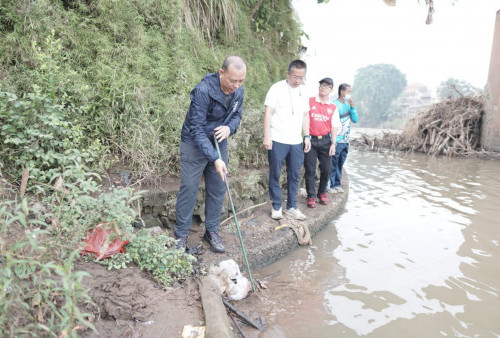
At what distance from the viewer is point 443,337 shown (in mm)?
2664

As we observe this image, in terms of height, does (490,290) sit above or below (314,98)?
below

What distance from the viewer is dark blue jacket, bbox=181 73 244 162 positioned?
120 inches

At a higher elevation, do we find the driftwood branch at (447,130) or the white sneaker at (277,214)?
the driftwood branch at (447,130)

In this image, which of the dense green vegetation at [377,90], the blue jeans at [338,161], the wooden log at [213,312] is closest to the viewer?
the wooden log at [213,312]

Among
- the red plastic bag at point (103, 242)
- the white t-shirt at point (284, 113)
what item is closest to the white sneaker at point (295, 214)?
the white t-shirt at point (284, 113)

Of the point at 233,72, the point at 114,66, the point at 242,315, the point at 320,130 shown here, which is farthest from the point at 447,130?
the point at 242,315

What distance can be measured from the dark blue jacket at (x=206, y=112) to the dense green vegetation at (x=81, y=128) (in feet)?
2.57

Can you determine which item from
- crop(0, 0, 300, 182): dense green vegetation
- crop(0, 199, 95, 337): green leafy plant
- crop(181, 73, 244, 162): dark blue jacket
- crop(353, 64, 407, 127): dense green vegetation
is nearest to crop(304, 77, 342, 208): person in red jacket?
crop(0, 0, 300, 182): dense green vegetation

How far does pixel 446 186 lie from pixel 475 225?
2730 millimetres

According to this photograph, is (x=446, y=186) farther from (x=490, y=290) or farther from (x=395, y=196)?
(x=490, y=290)

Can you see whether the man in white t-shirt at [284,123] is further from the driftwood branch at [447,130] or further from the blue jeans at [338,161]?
the driftwood branch at [447,130]

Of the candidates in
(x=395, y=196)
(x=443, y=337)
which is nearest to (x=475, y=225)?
(x=395, y=196)

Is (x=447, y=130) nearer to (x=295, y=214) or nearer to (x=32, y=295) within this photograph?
(x=295, y=214)

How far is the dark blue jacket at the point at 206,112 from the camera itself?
3.04 m
